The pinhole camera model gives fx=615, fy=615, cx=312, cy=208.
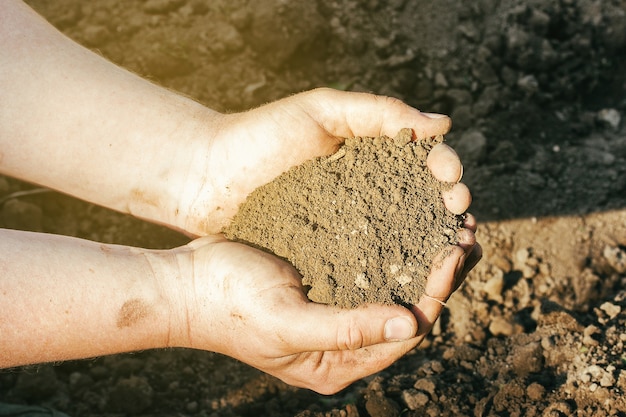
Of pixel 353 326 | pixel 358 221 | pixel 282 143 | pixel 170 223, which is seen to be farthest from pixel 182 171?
pixel 353 326

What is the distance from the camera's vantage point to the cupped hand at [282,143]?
256 cm

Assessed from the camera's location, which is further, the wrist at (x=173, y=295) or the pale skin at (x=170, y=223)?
the wrist at (x=173, y=295)

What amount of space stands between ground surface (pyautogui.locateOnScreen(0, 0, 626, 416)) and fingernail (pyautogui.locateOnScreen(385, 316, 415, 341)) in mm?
675

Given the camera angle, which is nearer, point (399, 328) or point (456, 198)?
point (399, 328)

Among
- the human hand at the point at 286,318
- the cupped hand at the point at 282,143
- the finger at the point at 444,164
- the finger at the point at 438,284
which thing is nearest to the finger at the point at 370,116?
the cupped hand at the point at 282,143

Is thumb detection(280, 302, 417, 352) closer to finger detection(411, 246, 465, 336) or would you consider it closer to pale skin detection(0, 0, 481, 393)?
pale skin detection(0, 0, 481, 393)

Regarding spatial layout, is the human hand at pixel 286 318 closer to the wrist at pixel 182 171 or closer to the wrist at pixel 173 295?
the wrist at pixel 173 295

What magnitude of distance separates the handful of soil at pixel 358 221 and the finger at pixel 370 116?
1.7 inches

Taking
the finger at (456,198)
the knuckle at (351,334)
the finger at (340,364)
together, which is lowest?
the finger at (340,364)

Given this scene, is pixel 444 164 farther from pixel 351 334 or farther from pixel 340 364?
pixel 340 364

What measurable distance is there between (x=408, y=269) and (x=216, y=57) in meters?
2.54

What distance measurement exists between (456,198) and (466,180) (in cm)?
142

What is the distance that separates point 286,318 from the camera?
2297 mm

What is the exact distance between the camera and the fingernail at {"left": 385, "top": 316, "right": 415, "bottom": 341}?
228cm
